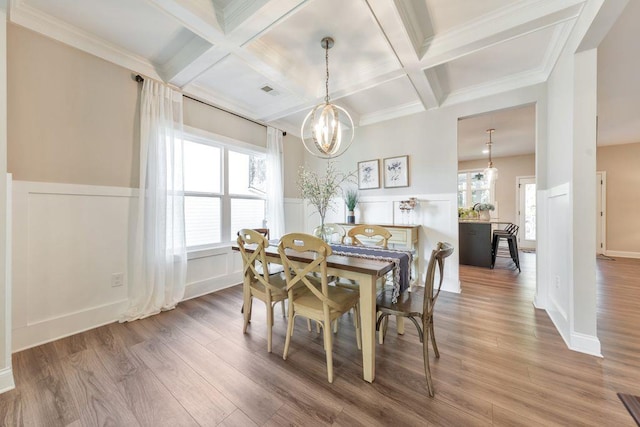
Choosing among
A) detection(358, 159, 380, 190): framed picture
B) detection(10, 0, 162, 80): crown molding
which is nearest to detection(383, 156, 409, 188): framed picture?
detection(358, 159, 380, 190): framed picture

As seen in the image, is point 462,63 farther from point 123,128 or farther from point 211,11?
point 123,128

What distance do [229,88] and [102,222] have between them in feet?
6.89

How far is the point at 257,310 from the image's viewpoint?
8.94 ft

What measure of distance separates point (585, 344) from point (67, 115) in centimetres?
472

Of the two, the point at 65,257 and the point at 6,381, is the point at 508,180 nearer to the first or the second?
the point at 65,257

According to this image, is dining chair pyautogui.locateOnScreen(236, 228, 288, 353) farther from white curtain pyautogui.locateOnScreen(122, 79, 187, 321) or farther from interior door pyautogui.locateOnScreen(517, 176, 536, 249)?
interior door pyautogui.locateOnScreen(517, 176, 536, 249)

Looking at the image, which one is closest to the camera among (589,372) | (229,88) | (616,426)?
(616,426)

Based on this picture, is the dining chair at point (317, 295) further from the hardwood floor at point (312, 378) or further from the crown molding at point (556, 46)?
the crown molding at point (556, 46)

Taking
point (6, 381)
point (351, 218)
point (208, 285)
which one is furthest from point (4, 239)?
point (351, 218)

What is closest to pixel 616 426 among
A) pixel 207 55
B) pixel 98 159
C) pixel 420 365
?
pixel 420 365

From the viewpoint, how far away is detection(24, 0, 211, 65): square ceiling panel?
192 centimetres

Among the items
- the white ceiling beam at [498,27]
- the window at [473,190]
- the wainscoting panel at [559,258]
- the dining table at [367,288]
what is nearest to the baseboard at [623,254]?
the window at [473,190]

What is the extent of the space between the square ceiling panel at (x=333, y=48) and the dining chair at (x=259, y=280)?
5.67 ft

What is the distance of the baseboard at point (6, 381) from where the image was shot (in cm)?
150
